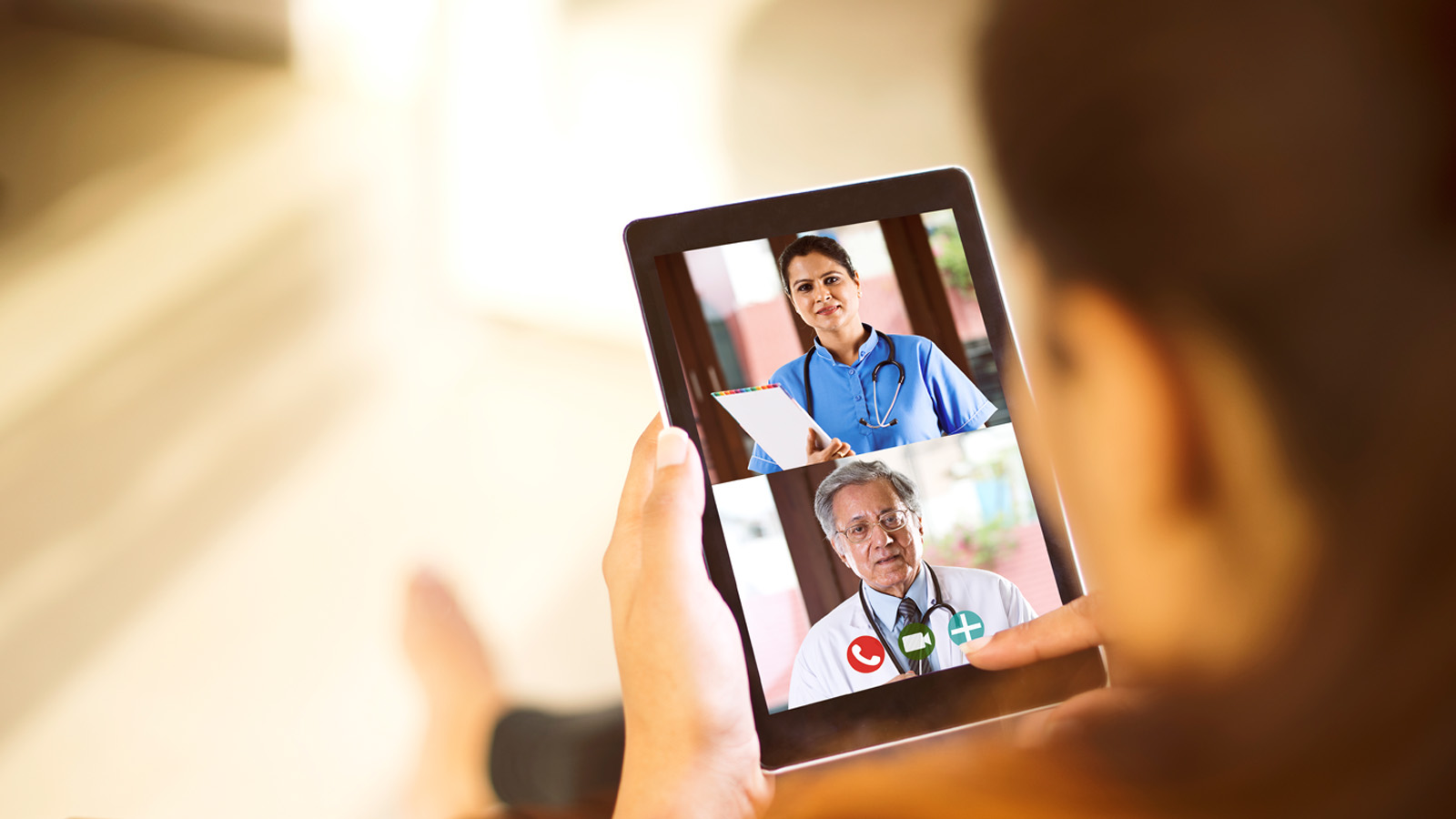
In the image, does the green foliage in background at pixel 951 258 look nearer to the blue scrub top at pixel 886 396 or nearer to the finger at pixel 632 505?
the blue scrub top at pixel 886 396

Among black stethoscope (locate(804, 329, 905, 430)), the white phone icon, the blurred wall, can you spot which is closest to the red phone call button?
the white phone icon

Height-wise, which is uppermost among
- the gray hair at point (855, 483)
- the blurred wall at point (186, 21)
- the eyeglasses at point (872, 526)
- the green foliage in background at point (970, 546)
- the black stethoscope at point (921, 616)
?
the blurred wall at point (186, 21)

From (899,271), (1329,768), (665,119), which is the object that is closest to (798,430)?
(899,271)

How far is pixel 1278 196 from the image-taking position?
0.60 m

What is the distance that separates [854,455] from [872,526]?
39mm

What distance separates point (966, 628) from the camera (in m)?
0.47

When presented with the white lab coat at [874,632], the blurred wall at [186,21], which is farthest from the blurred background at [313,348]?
the white lab coat at [874,632]

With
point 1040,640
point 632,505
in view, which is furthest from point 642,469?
point 1040,640

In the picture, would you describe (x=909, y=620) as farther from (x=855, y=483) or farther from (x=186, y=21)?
(x=186, y=21)

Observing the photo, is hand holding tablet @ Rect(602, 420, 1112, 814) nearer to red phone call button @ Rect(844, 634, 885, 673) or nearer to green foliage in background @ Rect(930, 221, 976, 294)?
red phone call button @ Rect(844, 634, 885, 673)

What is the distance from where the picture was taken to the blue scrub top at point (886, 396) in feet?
1.59

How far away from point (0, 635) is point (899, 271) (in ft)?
1.66

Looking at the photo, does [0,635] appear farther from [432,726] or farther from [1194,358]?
[1194,358]

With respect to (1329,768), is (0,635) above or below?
above
